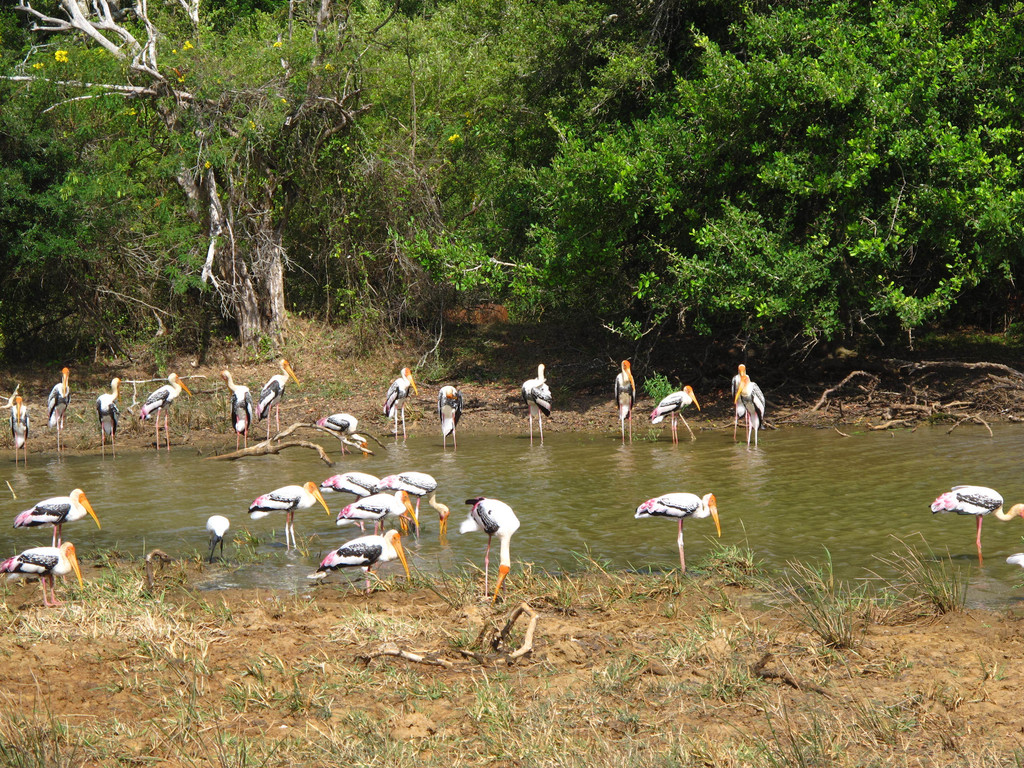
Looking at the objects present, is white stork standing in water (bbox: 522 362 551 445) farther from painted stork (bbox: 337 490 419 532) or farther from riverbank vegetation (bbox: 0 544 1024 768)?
riverbank vegetation (bbox: 0 544 1024 768)

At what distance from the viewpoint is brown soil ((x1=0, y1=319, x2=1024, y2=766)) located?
4809mm

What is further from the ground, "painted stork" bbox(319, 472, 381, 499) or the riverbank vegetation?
"painted stork" bbox(319, 472, 381, 499)

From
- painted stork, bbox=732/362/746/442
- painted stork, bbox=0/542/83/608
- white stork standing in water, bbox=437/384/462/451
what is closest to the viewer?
painted stork, bbox=0/542/83/608

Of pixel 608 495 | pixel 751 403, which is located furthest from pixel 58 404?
pixel 751 403

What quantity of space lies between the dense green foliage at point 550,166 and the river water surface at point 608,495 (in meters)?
2.68

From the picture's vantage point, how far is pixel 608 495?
468 inches

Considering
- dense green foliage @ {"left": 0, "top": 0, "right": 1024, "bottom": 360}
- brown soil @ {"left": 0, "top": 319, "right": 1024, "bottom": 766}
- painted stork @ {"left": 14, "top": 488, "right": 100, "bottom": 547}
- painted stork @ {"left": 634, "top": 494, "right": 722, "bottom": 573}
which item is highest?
dense green foliage @ {"left": 0, "top": 0, "right": 1024, "bottom": 360}

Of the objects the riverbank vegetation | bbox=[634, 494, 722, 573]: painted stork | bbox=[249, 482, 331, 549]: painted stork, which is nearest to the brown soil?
the riverbank vegetation

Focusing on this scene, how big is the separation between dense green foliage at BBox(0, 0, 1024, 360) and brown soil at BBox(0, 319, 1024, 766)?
9.37 metres

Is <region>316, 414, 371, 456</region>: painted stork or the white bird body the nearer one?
the white bird body

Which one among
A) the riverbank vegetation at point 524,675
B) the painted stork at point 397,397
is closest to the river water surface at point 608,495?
the painted stork at point 397,397

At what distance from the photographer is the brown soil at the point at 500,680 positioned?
481cm

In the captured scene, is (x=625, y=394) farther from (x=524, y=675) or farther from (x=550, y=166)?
(x=524, y=675)

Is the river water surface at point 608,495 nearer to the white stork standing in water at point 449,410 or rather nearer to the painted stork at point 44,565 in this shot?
the white stork standing in water at point 449,410
